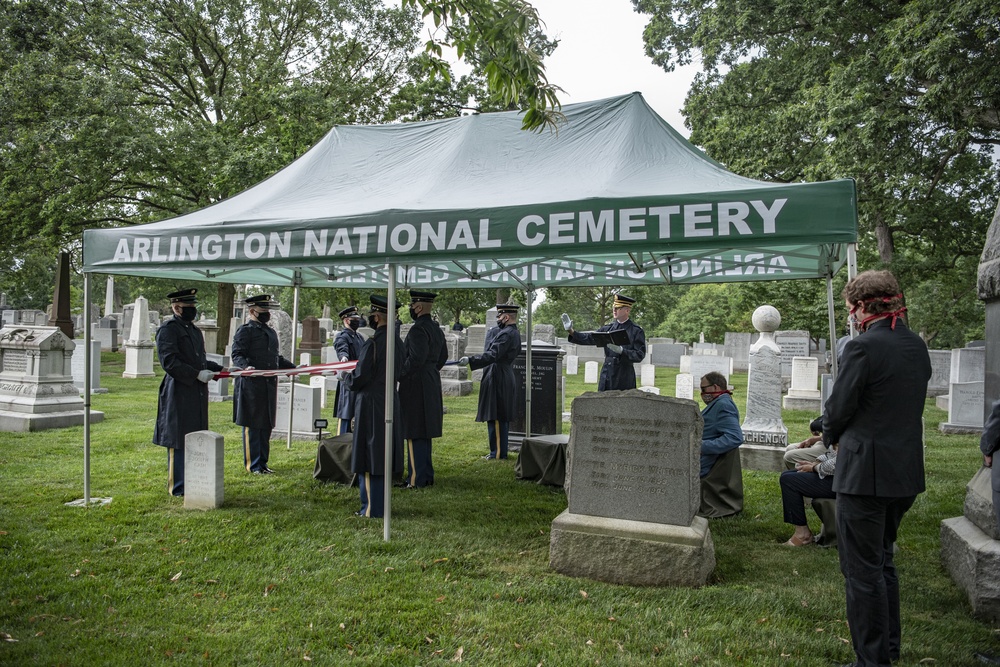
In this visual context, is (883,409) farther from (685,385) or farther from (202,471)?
(685,385)

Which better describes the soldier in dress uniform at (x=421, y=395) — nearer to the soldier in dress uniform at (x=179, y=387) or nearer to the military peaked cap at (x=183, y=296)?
the soldier in dress uniform at (x=179, y=387)

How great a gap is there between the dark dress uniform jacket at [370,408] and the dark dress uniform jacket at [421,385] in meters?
0.97

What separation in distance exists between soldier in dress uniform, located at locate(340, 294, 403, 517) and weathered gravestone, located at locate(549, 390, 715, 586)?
1.89 metres

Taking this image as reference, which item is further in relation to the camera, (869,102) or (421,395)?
(869,102)

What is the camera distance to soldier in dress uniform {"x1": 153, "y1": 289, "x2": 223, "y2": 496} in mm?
6383

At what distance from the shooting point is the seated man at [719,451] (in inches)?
226

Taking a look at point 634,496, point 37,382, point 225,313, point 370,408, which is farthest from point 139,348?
point 634,496

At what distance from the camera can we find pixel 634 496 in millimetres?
4453

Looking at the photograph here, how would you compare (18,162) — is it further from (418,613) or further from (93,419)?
(418,613)

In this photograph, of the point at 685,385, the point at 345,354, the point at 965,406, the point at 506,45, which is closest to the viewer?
the point at 506,45

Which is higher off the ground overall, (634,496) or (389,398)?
(389,398)

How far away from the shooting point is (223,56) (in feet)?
Result: 63.9

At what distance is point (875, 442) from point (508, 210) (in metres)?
2.77

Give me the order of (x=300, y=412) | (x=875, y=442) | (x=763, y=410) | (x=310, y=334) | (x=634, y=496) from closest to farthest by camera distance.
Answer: (x=875, y=442)
(x=634, y=496)
(x=763, y=410)
(x=300, y=412)
(x=310, y=334)
